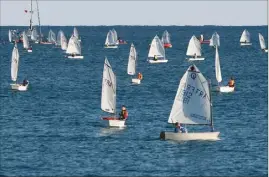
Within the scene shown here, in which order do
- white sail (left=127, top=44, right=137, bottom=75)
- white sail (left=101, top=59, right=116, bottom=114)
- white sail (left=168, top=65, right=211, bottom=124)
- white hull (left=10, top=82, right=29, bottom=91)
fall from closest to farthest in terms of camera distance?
1. white sail (left=168, top=65, right=211, bottom=124)
2. white sail (left=101, top=59, right=116, bottom=114)
3. white hull (left=10, top=82, right=29, bottom=91)
4. white sail (left=127, top=44, right=137, bottom=75)

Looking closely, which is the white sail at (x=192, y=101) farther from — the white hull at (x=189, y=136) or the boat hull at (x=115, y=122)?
the boat hull at (x=115, y=122)

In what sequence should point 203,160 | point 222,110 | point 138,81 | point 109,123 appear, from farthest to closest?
1. point 138,81
2. point 222,110
3. point 109,123
4. point 203,160

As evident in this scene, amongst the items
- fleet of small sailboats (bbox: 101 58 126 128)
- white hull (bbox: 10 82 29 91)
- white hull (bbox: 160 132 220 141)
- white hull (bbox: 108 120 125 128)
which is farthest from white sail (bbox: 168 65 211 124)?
white hull (bbox: 10 82 29 91)

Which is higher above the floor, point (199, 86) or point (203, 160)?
point (199, 86)

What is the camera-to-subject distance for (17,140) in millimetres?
95312

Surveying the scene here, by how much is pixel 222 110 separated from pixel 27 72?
3082 inches

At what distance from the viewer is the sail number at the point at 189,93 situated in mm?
95750

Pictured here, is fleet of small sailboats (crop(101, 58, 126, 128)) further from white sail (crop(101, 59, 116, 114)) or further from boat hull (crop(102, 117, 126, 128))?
boat hull (crop(102, 117, 126, 128))

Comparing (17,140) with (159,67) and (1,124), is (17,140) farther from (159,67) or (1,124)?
(159,67)

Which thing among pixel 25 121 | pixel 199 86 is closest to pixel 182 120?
pixel 199 86

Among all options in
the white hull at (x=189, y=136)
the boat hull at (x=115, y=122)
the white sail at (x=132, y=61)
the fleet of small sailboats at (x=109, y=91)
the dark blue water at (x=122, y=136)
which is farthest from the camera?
the white sail at (x=132, y=61)

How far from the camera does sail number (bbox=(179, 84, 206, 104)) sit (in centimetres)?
9575

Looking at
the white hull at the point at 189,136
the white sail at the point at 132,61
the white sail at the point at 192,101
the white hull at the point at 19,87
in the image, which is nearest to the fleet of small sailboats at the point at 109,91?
the white sail at the point at 192,101

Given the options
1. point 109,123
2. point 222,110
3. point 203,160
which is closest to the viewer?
point 203,160
